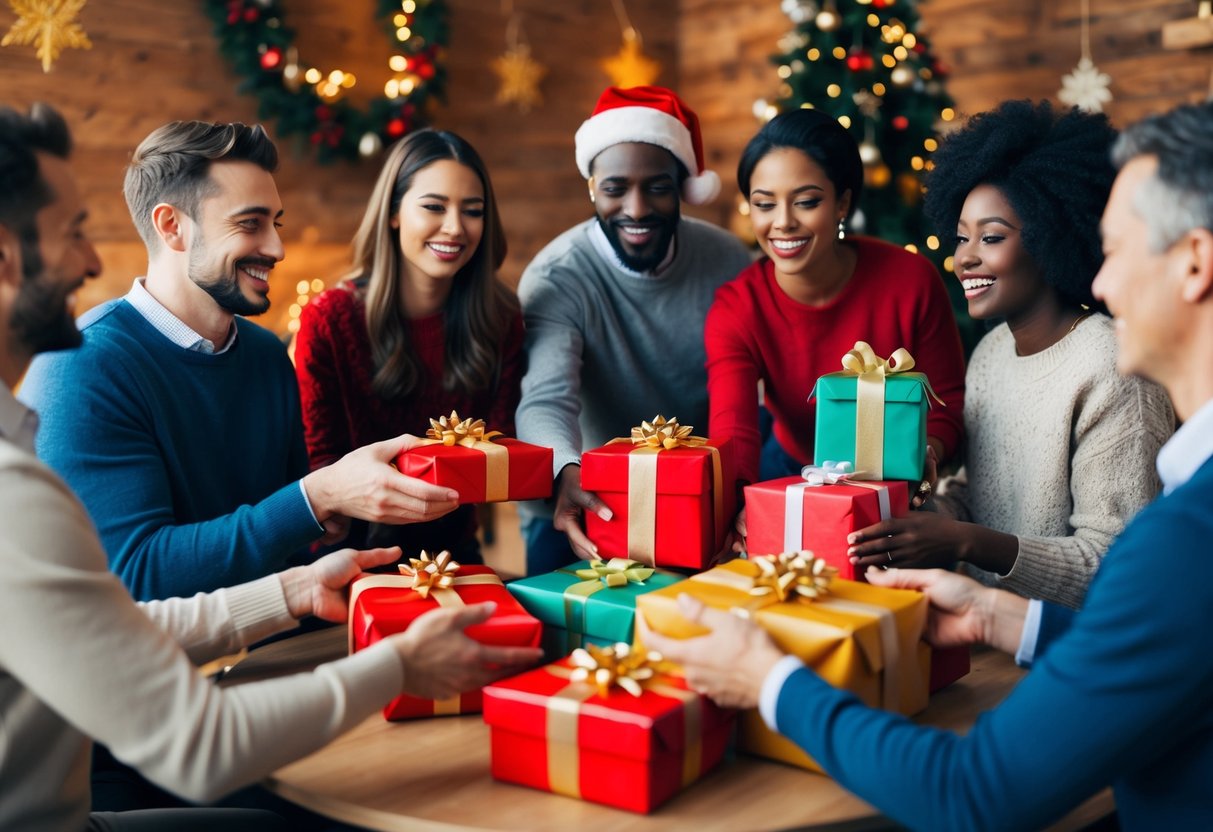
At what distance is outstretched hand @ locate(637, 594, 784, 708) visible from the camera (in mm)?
1269

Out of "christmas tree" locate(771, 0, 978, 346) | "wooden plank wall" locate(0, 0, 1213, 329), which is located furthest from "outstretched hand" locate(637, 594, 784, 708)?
"wooden plank wall" locate(0, 0, 1213, 329)

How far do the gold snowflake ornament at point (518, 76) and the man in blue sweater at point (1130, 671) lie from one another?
14.8ft

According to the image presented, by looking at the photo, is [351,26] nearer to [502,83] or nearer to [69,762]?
[502,83]

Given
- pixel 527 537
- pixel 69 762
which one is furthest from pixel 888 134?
pixel 69 762

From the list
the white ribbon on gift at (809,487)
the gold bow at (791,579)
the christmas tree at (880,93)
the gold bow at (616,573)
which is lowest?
the gold bow at (616,573)

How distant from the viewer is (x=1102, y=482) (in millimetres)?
1888

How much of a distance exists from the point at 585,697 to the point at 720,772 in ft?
0.69

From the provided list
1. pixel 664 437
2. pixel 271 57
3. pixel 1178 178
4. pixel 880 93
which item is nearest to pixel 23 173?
pixel 664 437

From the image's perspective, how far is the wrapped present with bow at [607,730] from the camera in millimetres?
1239

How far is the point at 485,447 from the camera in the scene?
6.10 ft

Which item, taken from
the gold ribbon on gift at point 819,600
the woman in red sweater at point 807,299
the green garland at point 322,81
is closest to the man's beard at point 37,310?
the gold ribbon on gift at point 819,600

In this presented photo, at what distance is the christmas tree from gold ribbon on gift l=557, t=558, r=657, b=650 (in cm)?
280

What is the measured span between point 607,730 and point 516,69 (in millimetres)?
4686

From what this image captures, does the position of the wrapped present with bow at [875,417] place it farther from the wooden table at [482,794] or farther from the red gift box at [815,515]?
the wooden table at [482,794]
